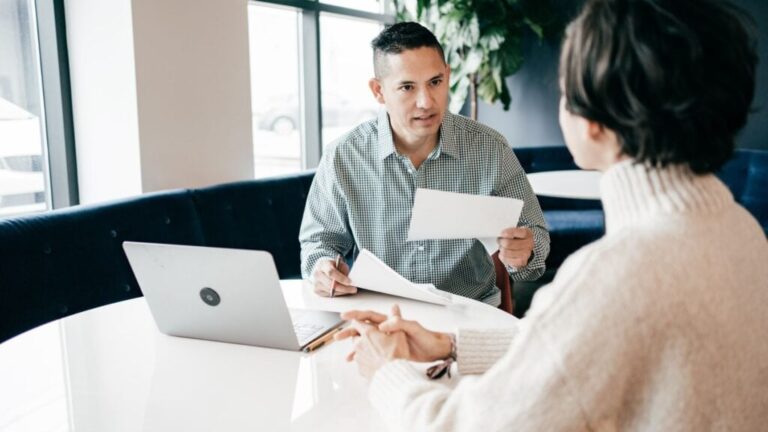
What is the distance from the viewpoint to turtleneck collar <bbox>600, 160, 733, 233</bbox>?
740 mm

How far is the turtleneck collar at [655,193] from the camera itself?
740mm

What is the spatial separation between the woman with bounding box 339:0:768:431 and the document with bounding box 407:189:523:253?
75 centimetres

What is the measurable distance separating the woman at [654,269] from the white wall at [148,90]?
2054 millimetres

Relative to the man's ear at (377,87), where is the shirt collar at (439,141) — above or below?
below

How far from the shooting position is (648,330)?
0.68 m

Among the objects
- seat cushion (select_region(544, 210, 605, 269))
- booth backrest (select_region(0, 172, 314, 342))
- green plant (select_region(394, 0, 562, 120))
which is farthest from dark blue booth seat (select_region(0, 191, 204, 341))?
green plant (select_region(394, 0, 562, 120))

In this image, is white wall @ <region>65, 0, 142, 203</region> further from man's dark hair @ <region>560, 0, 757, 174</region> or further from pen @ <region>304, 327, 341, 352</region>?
man's dark hair @ <region>560, 0, 757, 174</region>

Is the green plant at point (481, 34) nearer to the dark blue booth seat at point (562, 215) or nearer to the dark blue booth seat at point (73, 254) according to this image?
the dark blue booth seat at point (562, 215)

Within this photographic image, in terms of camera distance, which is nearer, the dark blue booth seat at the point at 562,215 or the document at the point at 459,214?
the document at the point at 459,214

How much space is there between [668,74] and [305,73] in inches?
139

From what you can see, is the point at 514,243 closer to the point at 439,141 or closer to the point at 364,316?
the point at 439,141

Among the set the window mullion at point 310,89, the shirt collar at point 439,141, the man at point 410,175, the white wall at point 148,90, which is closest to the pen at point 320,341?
the man at point 410,175

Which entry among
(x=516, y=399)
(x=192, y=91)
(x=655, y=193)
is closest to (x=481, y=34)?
(x=192, y=91)

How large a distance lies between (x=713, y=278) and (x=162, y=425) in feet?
2.50
